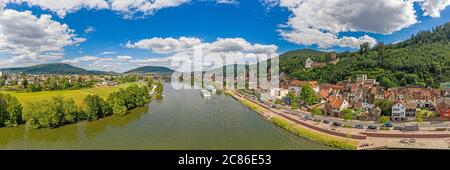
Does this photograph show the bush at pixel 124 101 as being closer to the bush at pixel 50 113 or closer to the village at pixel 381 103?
the bush at pixel 50 113

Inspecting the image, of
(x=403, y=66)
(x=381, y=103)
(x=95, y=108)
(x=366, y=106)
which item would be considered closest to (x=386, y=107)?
(x=381, y=103)

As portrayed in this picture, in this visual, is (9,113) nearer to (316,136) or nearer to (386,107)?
(316,136)

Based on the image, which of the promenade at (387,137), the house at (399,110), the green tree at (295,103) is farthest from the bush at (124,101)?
the house at (399,110)

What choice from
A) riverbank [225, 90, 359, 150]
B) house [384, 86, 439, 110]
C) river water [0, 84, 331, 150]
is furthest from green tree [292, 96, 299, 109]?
house [384, 86, 439, 110]

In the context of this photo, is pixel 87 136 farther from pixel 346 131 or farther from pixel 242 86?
pixel 242 86
